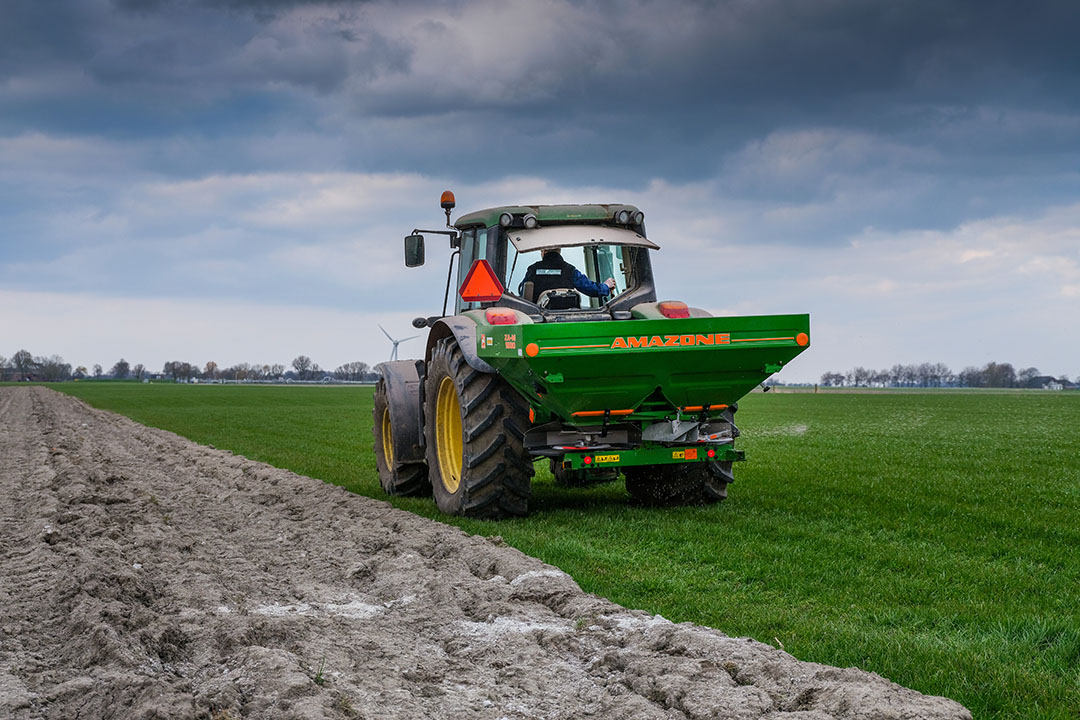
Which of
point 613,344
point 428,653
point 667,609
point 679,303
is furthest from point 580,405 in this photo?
point 428,653

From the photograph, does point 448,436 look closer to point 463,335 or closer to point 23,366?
point 463,335

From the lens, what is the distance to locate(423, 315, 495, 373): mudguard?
8164mm

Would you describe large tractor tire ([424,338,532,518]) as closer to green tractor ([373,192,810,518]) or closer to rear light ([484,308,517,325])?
green tractor ([373,192,810,518])

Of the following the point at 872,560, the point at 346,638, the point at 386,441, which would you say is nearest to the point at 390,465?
the point at 386,441

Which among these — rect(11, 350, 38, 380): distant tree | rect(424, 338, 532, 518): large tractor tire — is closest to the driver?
rect(424, 338, 532, 518): large tractor tire

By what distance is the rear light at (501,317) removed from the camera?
7926 mm

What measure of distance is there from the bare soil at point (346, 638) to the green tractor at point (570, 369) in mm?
952

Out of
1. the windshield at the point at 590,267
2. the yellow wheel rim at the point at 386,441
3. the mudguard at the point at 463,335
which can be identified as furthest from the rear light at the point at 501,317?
the yellow wheel rim at the point at 386,441

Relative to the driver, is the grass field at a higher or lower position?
lower

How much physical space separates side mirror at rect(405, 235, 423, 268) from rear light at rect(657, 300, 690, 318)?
2.69 meters

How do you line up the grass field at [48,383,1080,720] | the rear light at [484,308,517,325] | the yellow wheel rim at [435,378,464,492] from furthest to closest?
1. the yellow wheel rim at [435,378,464,492]
2. the rear light at [484,308,517,325]
3. the grass field at [48,383,1080,720]

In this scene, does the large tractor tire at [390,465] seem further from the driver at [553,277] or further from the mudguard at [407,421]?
the driver at [553,277]

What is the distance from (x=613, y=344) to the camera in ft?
24.2

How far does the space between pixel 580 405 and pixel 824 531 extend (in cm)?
214
